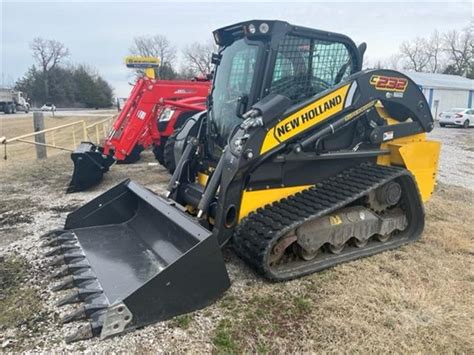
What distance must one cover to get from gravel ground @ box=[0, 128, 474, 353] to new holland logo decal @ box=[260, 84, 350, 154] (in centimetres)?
125

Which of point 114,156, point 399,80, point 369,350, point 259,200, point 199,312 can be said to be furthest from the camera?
point 114,156

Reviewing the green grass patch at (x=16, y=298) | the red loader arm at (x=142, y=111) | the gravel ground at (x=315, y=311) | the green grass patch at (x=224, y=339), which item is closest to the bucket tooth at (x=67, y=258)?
the gravel ground at (x=315, y=311)

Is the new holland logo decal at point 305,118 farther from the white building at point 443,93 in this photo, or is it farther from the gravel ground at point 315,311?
the white building at point 443,93

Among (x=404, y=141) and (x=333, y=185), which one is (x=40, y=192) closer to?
(x=333, y=185)

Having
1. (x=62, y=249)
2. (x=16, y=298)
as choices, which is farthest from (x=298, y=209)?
(x=16, y=298)

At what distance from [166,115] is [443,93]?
35554mm

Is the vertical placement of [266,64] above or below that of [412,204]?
above

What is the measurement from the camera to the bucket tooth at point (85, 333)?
111 inches

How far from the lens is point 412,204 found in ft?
15.2

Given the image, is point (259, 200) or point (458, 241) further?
point (458, 241)

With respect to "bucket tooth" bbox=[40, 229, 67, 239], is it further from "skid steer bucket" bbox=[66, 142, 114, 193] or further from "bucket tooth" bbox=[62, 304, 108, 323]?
"skid steer bucket" bbox=[66, 142, 114, 193]

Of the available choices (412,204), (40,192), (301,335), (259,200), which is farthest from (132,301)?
(40,192)

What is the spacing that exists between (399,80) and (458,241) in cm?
193

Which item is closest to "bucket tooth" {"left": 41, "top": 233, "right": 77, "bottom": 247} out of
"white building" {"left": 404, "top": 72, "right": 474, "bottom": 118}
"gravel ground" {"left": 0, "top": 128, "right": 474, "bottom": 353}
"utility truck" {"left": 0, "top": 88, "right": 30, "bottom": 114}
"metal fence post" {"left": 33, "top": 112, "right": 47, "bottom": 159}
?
"gravel ground" {"left": 0, "top": 128, "right": 474, "bottom": 353}
